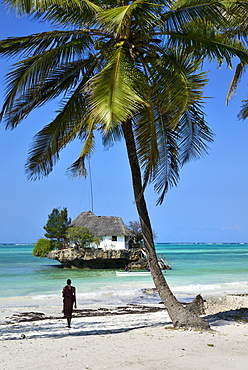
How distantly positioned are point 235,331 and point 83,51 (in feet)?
23.6

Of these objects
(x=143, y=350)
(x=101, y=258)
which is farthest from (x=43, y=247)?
(x=143, y=350)

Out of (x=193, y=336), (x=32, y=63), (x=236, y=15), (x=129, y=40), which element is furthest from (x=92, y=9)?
(x=193, y=336)

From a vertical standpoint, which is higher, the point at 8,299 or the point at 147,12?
the point at 147,12

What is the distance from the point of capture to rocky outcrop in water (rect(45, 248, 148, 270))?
4994cm

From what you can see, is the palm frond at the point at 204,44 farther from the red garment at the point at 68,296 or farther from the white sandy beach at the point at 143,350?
the red garment at the point at 68,296

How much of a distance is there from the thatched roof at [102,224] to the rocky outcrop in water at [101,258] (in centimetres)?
209

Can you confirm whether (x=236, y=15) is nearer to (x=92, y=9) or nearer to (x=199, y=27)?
(x=199, y=27)

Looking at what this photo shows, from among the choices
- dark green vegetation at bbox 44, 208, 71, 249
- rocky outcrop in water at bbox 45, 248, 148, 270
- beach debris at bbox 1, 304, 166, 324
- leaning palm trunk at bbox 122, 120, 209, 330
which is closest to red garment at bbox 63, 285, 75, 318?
leaning palm trunk at bbox 122, 120, 209, 330

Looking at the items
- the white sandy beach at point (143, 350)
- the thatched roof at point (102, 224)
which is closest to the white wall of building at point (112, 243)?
the thatched roof at point (102, 224)

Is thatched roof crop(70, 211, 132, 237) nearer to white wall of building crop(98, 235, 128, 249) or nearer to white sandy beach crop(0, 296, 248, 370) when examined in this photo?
white wall of building crop(98, 235, 128, 249)

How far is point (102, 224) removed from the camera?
51.9 metres

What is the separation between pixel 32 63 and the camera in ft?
31.9

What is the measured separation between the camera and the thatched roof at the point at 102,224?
5100cm

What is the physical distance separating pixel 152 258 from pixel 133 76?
14.1 feet
